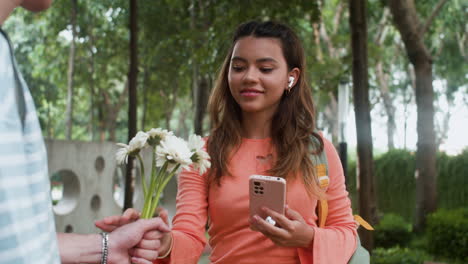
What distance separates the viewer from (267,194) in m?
1.66

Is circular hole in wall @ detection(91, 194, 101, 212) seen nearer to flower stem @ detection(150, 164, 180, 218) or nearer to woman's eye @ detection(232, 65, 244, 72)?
woman's eye @ detection(232, 65, 244, 72)

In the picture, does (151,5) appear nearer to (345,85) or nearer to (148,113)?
(345,85)

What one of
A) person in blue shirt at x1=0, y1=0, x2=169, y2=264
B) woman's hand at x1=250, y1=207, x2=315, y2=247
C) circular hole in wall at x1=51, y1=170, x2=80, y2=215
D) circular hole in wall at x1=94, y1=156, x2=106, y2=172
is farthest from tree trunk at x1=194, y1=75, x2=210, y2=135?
person in blue shirt at x1=0, y1=0, x2=169, y2=264

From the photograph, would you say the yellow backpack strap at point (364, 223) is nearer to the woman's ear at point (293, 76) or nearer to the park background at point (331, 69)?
the woman's ear at point (293, 76)

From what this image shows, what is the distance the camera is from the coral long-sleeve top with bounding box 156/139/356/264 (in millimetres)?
1828

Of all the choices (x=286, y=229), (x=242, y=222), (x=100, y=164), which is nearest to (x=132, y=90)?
(x=100, y=164)

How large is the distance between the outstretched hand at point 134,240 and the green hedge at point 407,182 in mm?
10501

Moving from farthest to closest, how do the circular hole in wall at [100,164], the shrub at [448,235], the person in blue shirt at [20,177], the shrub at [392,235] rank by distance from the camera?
the circular hole in wall at [100,164], the shrub at [392,235], the shrub at [448,235], the person in blue shirt at [20,177]

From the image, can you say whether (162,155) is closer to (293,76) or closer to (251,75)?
(251,75)

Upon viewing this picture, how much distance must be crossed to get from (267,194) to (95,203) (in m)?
8.88

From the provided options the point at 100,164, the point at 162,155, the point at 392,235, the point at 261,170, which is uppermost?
the point at 162,155

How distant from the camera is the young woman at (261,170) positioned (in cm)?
183

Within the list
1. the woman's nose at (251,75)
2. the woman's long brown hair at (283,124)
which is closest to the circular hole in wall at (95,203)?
the woman's long brown hair at (283,124)

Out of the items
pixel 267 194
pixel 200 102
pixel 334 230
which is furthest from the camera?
pixel 200 102
